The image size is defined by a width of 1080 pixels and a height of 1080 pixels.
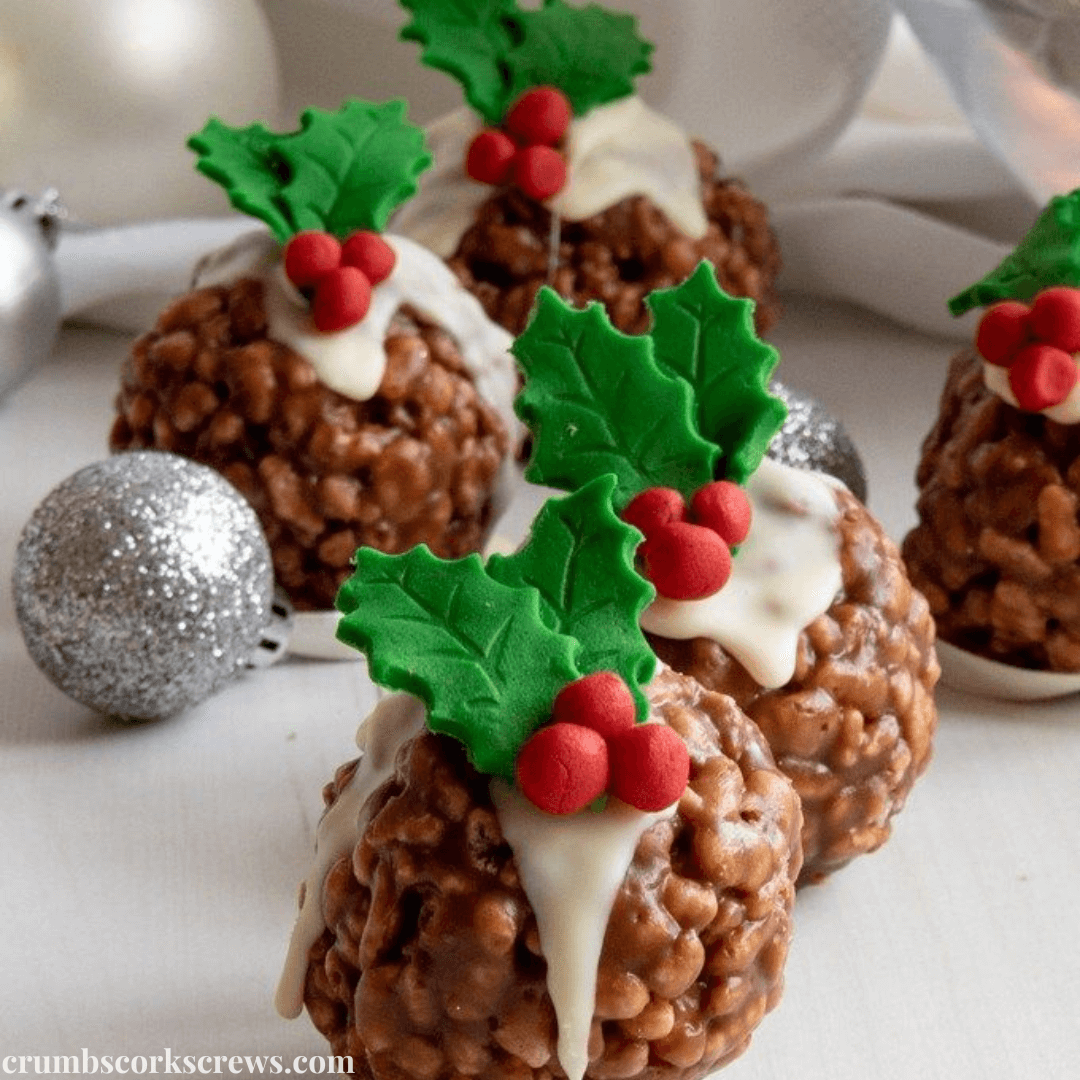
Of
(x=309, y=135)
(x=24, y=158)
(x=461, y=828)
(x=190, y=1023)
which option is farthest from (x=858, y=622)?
(x=24, y=158)

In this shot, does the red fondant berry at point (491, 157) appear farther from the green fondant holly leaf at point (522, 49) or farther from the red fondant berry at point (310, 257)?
the red fondant berry at point (310, 257)

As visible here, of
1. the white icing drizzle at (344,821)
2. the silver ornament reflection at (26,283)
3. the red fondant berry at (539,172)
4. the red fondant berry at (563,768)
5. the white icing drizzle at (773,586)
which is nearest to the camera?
the red fondant berry at (563,768)

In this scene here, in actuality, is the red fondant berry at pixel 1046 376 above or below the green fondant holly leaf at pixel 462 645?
below

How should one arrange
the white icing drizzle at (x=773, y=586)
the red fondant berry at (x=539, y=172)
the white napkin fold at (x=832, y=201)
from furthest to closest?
Answer: the white napkin fold at (x=832, y=201)
the red fondant berry at (x=539, y=172)
the white icing drizzle at (x=773, y=586)

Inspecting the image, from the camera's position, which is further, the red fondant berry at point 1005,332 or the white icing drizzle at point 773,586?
the red fondant berry at point 1005,332

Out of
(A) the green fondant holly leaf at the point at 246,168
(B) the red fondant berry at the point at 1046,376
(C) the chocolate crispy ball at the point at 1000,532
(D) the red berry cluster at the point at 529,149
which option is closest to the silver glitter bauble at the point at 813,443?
(C) the chocolate crispy ball at the point at 1000,532

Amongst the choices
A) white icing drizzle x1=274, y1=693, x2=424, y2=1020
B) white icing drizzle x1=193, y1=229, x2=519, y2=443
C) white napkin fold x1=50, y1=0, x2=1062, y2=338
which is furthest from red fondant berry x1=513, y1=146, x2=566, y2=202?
white icing drizzle x1=274, y1=693, x2=424, y2=1020

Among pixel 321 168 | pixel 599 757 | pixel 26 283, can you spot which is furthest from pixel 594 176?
pixel 599 757

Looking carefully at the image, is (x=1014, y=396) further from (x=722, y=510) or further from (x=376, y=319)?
(x=376, y=319)

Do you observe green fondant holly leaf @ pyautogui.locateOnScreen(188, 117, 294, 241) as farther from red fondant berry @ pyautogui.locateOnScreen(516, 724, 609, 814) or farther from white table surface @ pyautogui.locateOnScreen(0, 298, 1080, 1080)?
red fondant berry @ pyautogui.locateOnScreen(516, 724, 609, 814)
